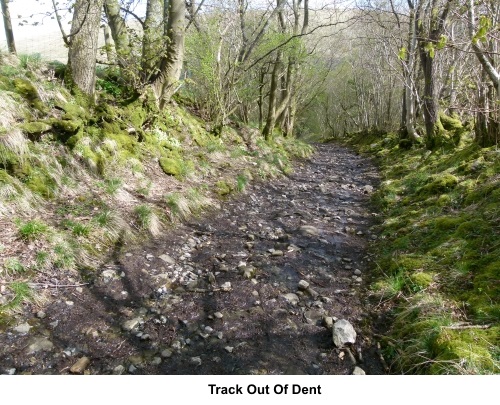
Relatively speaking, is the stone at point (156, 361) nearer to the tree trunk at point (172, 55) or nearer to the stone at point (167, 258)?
the stone at point (167, 258)

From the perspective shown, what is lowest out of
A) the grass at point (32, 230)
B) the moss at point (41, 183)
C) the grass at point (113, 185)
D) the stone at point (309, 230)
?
the stone at point (309, 230)

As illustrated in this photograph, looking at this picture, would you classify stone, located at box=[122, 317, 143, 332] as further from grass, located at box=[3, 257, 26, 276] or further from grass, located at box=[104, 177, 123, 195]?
grass, located at box=[104, 177, 123, 195]

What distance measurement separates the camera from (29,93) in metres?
7.20

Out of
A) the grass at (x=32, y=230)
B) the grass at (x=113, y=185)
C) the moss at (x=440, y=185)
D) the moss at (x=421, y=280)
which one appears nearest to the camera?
the moss at (x=421, y=280)

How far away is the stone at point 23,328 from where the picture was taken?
3674 millimetres

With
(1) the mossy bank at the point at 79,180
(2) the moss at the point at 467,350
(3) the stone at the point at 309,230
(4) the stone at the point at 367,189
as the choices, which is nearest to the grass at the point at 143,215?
(1) the mossy bank at the point at 79,180

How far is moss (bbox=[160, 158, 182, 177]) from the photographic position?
8.61 m

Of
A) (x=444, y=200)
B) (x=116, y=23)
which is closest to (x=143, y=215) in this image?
(x=444, y=200)

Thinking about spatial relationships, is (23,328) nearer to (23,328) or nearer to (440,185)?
(23,328)

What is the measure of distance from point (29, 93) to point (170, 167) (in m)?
3.34

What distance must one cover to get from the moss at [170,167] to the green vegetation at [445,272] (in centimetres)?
504

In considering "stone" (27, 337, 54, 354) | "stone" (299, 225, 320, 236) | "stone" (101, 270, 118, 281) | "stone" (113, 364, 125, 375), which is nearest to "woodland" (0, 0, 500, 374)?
"stone" (101, 270, 118, 281)

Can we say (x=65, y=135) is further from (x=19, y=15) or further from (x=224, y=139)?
(x=224, y=139)

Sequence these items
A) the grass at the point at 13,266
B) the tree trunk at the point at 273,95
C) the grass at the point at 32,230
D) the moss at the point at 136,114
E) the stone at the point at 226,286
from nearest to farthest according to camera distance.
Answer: the grass at the point at 13,266, the grass at the point at 32,230, the stone at the point at 226,286, the moss at the point at 136,114, the tree trunk at the point at 273,95
